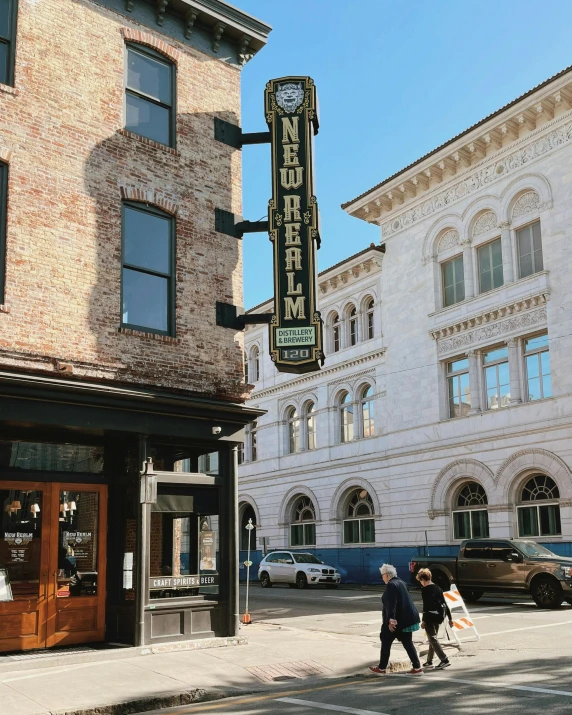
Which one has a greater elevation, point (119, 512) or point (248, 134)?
point (248, 134)

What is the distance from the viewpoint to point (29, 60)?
44.2ft

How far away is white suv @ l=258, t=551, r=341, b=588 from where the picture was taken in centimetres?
3294

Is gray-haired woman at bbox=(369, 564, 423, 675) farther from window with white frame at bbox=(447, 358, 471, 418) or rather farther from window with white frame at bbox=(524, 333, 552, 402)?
window with white frame at bbox=(447, 358, 471, 418)

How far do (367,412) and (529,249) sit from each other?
1135 cm

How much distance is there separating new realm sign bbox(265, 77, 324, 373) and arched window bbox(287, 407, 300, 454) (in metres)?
27.9

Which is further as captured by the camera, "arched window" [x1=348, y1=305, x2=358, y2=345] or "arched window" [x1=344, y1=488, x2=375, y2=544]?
"arched window" [x1=348, y1=305, x2=358, y2=345]

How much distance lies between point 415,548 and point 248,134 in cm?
2181

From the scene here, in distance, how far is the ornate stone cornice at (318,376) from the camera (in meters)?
38.0

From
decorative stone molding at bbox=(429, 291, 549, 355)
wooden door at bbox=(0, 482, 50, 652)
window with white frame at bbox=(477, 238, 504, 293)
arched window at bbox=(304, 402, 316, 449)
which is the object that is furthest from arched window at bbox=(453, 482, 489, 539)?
wooden door at bbox=(0, 482, 50, 652)

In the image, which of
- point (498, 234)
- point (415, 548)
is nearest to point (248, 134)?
point (498, 234)

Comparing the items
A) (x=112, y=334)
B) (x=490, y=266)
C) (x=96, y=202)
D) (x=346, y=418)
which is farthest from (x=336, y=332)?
(x=112, y=334)

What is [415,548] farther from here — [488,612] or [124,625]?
[124,625]

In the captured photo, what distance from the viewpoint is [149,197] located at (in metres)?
14.5

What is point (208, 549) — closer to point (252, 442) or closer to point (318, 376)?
point (318, 376)
